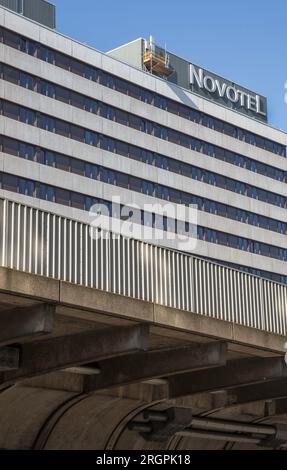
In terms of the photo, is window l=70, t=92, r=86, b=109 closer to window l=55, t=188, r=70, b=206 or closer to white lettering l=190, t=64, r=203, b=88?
window l=55, t=188, r=70, b=206

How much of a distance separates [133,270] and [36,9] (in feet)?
208

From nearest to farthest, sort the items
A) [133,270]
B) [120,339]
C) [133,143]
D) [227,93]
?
[133,270], [120,339], [133,143], [227,93]

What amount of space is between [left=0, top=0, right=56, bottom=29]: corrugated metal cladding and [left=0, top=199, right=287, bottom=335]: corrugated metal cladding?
58145 mm

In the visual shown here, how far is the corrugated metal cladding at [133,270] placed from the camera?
57.7 feet

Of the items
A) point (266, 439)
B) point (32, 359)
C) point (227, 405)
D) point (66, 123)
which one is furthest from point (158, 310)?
point (66, 123)

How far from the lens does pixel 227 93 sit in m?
99.6

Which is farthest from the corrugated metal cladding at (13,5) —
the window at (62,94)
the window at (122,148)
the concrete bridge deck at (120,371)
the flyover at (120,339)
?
the flyover at (120,339)

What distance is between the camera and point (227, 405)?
31406mm

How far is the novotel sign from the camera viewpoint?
96.0 metres

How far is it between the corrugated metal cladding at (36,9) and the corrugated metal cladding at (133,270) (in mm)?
58145

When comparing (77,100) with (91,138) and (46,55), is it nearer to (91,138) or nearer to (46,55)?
(91,138)

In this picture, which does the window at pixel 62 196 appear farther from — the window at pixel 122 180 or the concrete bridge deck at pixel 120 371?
the concrete bridge deck at pixel 120 371

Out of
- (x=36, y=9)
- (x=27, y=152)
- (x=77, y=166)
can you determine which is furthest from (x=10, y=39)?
(x=77, y=166)
